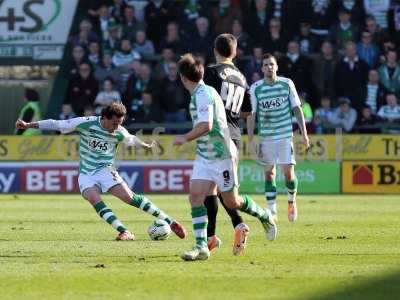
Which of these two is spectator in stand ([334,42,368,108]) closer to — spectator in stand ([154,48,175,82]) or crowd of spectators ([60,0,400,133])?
crowd of spectators ([60,0,400,133])

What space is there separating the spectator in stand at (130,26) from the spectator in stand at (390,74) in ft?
19.1

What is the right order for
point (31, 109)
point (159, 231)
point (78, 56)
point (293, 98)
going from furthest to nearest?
point (78, 56), point (31, 109), point (293, 98), point (159, 231)

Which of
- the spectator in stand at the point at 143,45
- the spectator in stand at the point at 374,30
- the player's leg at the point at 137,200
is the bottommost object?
the player's leg at the point at 137,200

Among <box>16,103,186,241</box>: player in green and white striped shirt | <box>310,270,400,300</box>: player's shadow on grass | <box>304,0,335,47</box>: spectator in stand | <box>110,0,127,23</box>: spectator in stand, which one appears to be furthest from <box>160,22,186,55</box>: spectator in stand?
<box>310,270,400,300</box>: player's shadow on grass

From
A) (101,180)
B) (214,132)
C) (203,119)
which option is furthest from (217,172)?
(101,180)

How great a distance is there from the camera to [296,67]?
26.0m

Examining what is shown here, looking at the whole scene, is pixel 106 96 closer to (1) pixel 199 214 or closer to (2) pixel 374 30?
(2) pixel 374 30

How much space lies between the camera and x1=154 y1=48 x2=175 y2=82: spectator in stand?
26703 mm

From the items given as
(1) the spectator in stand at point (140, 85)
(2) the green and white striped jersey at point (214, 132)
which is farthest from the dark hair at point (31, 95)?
(2) the green and white striped jersey at point (214, 132)

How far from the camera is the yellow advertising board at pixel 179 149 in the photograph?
25078 mm

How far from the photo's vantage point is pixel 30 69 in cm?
2998

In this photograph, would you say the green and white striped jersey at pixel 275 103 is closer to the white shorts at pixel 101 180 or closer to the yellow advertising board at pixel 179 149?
the white shorts at pixel 101 180

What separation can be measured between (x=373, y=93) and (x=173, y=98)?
4466 millimetres

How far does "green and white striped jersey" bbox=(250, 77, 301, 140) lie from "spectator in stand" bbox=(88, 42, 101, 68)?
38.9 feet
